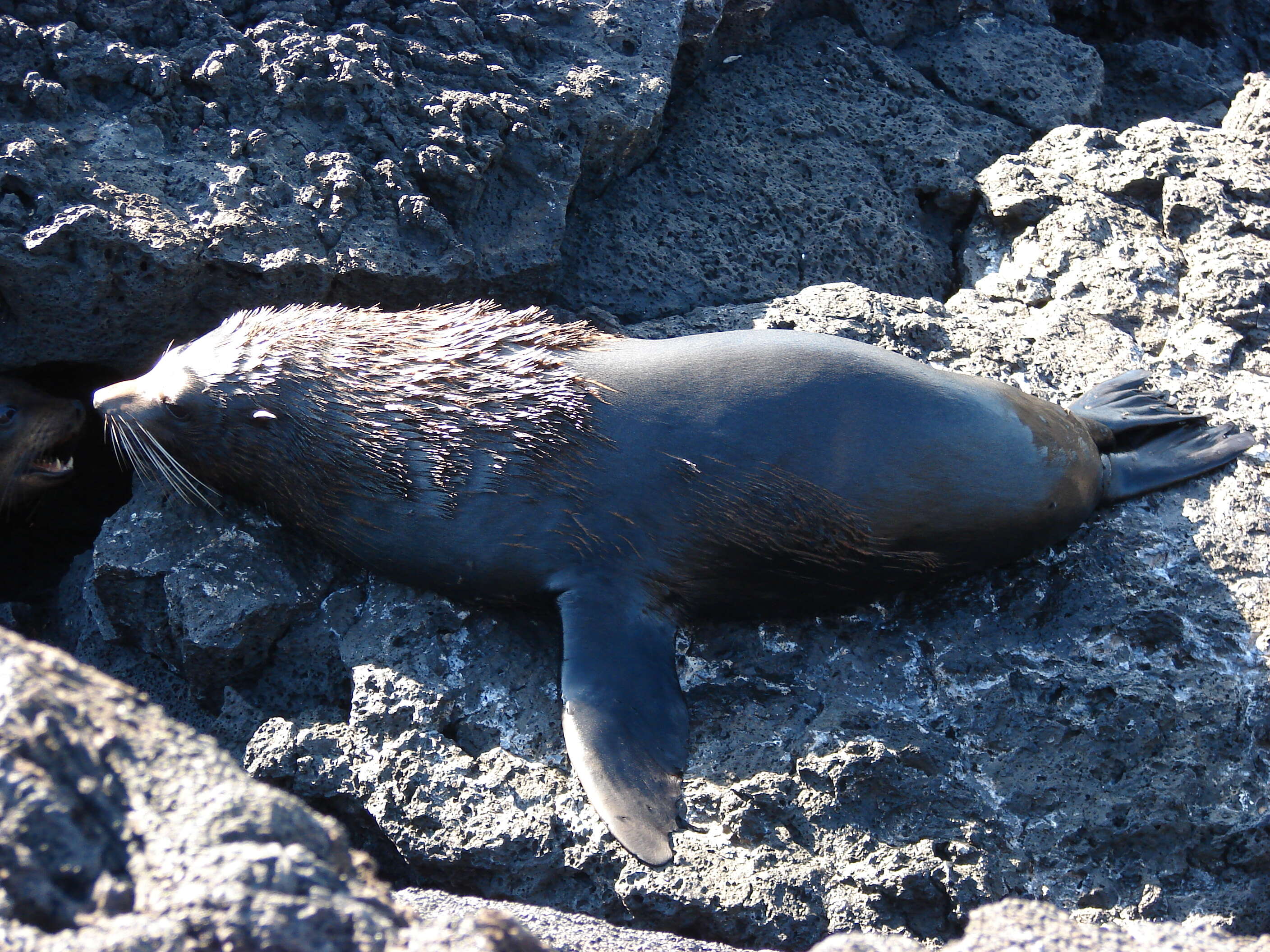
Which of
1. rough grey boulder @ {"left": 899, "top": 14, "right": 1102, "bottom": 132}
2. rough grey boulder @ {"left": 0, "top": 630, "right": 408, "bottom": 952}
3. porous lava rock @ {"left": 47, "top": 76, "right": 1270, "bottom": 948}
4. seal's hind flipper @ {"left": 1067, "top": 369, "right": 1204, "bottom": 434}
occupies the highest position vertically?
rough grey boulder @ {"left": 899, "top": 14, "right": 1102, "bottom": 132}

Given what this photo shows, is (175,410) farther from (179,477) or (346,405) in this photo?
(346,405)

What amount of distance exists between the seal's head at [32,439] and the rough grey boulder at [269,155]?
0.27 metres

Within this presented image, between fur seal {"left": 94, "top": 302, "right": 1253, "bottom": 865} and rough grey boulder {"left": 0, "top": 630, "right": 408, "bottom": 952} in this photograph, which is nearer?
rough grey boulder {"left": 0, "top": 630, "right": 408, "bottom": 952}

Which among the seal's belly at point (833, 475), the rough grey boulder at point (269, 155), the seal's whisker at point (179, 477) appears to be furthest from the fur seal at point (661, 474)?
the rough grey boulder at point (269, 155)

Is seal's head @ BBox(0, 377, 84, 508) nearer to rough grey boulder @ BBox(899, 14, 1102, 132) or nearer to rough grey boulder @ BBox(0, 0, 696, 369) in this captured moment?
rough grey boulder @ BBox(0, 0, 696, 369)

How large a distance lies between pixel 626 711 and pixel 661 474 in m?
0.82

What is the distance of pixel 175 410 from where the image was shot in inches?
162

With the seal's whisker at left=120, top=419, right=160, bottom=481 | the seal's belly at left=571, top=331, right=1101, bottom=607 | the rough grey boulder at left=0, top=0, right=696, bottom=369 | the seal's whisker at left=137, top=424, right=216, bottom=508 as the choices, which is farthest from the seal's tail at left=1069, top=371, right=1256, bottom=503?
the seal's whisker at left=120, top=419, right=160, bottom=481

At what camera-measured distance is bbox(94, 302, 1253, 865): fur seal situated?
3.59 metres

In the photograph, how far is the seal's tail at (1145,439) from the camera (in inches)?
155

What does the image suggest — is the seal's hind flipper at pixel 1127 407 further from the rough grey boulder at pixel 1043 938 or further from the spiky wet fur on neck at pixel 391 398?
the rough grey boulder at pixel 1043 938

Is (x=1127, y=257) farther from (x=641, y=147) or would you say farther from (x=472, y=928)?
(x=472, y=928)

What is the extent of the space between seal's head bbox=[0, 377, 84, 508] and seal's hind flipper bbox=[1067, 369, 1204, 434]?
14.3 ft

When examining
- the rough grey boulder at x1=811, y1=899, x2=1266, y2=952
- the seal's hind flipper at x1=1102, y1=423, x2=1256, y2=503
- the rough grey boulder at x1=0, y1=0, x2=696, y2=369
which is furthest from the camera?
the rough grey boulder at x1=0, y1=0, x2=696, y2=369
